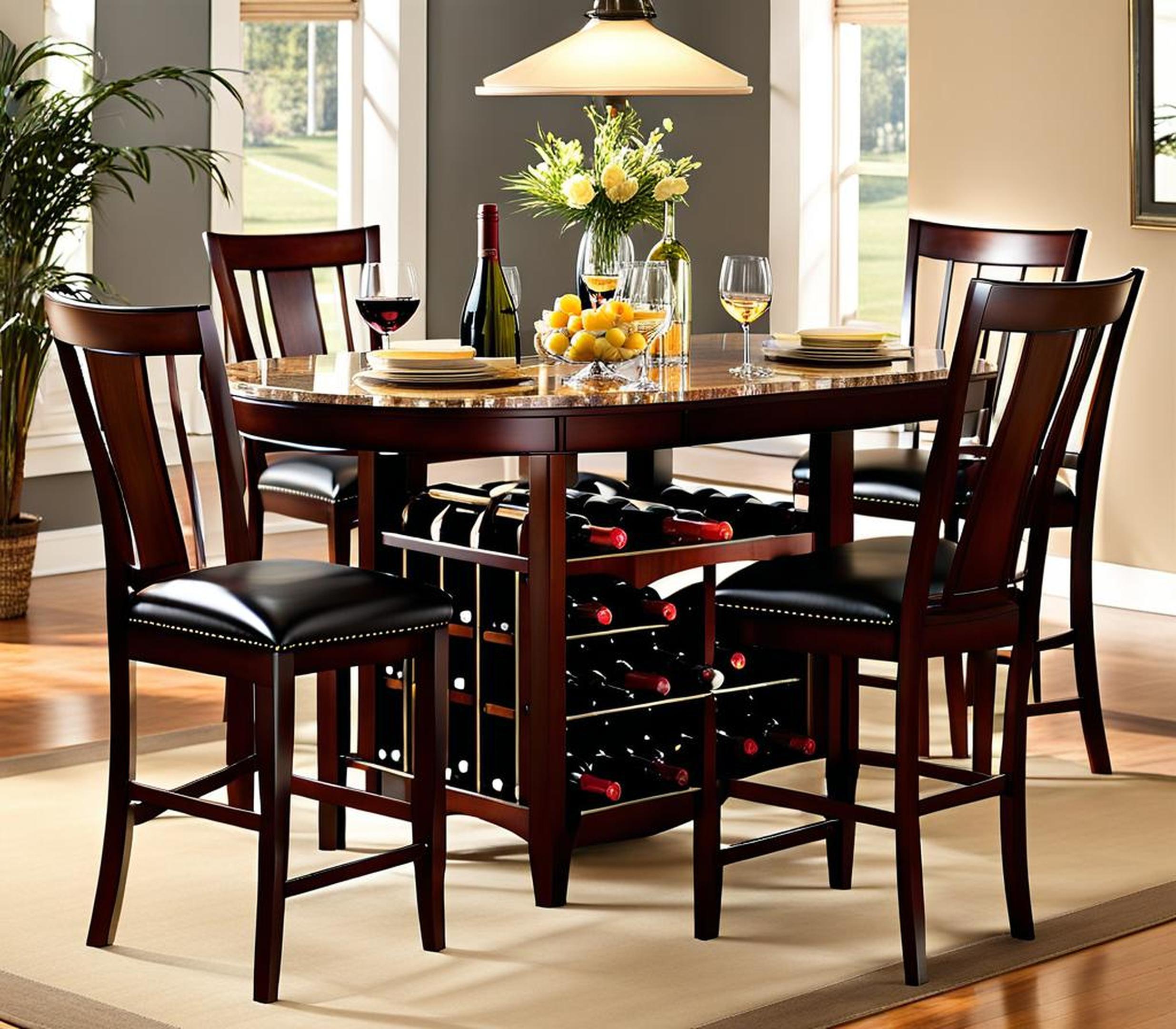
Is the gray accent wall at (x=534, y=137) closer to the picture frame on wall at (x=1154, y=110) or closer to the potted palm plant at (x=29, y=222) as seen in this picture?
the potted palm plant at (x=29, y=222)

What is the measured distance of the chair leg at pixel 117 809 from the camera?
3.03m

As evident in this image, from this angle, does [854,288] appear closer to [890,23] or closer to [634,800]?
[890,23]

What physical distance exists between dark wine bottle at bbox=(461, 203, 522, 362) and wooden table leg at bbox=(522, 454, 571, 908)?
1.54 feet

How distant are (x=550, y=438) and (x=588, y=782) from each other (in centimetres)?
61

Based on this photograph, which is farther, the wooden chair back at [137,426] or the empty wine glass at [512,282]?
the empty wine glass at [512,282]

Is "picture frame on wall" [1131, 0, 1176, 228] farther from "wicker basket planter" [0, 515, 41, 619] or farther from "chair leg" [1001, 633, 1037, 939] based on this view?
"wicker basket planter" [0, 515, 41, 619]

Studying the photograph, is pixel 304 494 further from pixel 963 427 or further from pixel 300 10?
pixel 300 10

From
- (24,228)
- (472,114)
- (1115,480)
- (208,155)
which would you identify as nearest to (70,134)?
(24,228)

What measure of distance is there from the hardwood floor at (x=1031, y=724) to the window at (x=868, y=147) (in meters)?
1.84

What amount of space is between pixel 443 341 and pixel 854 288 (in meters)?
4.00

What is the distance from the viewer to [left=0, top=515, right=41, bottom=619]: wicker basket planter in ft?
17.9

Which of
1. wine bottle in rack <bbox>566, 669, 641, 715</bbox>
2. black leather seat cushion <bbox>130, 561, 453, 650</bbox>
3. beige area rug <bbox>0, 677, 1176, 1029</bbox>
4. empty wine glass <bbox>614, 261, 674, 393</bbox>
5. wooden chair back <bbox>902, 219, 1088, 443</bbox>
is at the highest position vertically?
wooden chair back <bbox>902, 219, 1088, 443</bbox>

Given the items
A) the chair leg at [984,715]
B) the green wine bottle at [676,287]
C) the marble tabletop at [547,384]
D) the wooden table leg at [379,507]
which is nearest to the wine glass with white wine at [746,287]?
the marble tabletop at [547,384]

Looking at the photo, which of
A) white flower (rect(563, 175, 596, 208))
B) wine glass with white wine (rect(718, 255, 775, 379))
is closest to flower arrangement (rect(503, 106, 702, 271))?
white flower (rect(563, 175, 596, 208))
